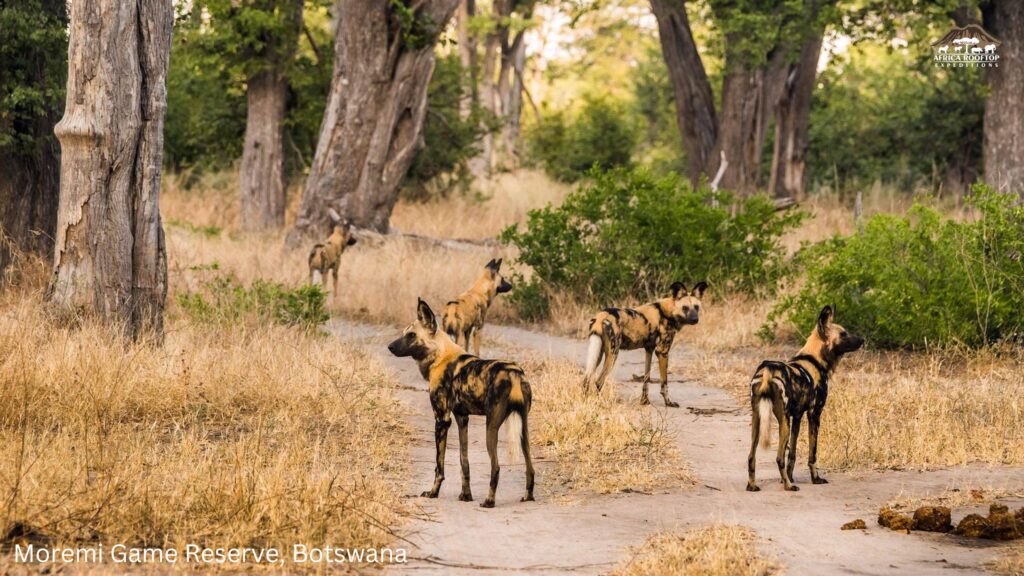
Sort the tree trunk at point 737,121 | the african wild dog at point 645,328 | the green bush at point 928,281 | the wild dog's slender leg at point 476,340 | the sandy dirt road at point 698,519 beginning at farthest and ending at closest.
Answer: the tree trunk at point 737,121, the green bush at point 928,281, the wild dog's slender leg at point 476,340, the african wild dog at point 645,328, the sandy dirt road at point 698,519

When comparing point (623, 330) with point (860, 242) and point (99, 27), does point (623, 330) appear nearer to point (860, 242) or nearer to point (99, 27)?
point (860, 242)

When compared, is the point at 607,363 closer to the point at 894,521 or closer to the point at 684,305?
the point at 684,305

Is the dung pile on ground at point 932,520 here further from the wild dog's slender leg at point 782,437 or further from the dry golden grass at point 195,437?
the dry golden grass at point 195,437

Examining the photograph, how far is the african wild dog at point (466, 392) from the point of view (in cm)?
670

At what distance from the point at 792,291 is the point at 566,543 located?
952cm

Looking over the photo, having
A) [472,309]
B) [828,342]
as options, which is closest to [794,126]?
[472,309]

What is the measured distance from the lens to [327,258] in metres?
16.0

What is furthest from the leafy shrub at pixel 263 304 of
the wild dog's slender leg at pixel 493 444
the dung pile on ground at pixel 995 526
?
the dung pile on ground at pixel 995 526

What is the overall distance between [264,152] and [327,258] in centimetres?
797

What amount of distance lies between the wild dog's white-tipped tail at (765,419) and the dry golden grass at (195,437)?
6.82 feet

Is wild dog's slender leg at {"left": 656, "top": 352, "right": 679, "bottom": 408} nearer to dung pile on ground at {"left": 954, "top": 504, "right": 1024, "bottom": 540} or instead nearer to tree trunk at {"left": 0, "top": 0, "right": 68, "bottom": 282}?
dung pile on ground at {"left": 954, "top": 504, "right": 1024, "bottom": 540}

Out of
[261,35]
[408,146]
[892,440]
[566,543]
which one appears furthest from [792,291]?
[261,35]

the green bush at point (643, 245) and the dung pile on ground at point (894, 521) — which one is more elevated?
the green bush at point (643, 245)

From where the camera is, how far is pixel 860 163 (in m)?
30.5
